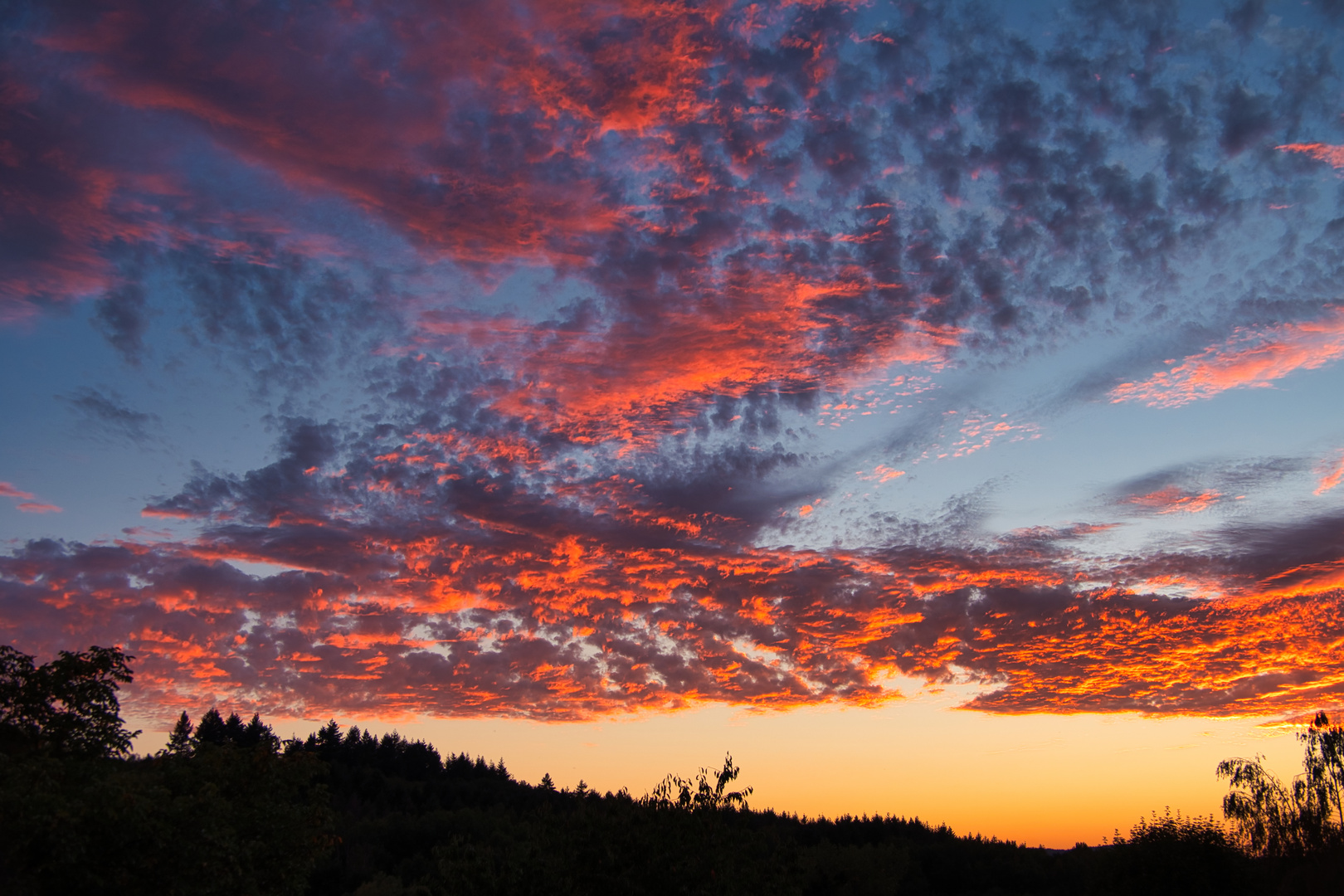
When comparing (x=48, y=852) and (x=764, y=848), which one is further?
(x=764, y=848)

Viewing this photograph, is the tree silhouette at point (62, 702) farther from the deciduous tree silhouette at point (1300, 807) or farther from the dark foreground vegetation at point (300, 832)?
the deciduous tree silhouette at point (1300, 807)

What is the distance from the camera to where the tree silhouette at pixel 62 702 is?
27.5 metres

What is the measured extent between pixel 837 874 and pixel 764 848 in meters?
37.4

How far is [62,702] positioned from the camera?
27703 mm

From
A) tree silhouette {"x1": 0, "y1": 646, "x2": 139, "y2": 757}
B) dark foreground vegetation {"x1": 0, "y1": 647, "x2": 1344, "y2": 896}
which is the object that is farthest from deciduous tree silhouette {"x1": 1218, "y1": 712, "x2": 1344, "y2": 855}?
tree silhouette {"x1": 0, "y1": 646, "x2": 139, "y2": 757}

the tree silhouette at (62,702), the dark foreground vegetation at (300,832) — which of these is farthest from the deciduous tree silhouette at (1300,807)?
the tree silhouette at (62,702)

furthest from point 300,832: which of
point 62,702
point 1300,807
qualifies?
point 1300,807

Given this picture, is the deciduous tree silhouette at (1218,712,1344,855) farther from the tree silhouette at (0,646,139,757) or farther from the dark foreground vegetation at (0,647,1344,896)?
the tree silhouette at (0,646,139,757)

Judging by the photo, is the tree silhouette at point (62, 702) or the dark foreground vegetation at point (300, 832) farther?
the tree silhouette at point (62, 702)

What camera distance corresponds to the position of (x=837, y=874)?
61219 mm

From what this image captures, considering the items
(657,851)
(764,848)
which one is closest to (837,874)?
(764,848)

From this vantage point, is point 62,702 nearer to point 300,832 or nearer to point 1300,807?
point 300,832

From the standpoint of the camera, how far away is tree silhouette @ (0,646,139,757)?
90.1ft

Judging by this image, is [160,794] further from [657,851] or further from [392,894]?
[392,894]
